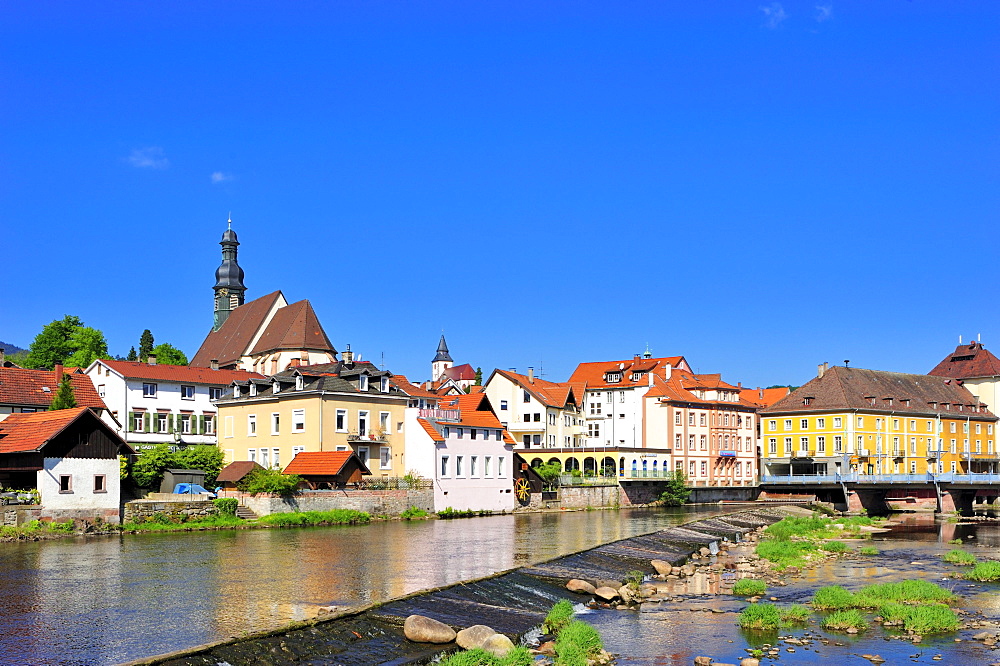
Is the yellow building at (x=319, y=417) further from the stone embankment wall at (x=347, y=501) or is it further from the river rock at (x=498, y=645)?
the river rock at (x=498, y=645)

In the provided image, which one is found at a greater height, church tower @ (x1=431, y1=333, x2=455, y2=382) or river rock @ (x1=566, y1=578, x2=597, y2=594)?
church tower @ (x1=431, y1=333, x2=455, y2=382)

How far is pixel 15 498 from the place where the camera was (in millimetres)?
45406

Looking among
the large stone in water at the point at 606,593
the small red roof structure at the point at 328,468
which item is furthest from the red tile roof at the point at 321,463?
the large stone in water at the point at 606,593

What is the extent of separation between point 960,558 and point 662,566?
1416 centimetres

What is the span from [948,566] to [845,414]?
186 ft

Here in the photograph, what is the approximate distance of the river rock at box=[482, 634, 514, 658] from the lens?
67.7 feet

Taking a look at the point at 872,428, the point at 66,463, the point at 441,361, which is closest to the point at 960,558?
the point at 66,463

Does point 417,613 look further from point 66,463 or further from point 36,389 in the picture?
point 36,389

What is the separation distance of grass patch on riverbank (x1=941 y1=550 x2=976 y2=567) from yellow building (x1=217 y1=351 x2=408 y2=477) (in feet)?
117

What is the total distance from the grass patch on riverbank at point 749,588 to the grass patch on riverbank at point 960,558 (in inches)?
560

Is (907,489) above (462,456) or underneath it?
underneath

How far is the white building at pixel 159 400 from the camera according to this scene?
239 ft

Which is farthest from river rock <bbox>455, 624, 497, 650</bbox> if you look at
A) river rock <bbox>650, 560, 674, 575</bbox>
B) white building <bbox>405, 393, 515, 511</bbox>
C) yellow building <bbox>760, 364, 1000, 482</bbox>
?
yellow building <bbox>760, 364, 1000, 482</bbox>

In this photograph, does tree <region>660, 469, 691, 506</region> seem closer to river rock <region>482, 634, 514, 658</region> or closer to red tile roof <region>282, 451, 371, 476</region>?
red tile roof <region>282, 451, 371, 476</region>
